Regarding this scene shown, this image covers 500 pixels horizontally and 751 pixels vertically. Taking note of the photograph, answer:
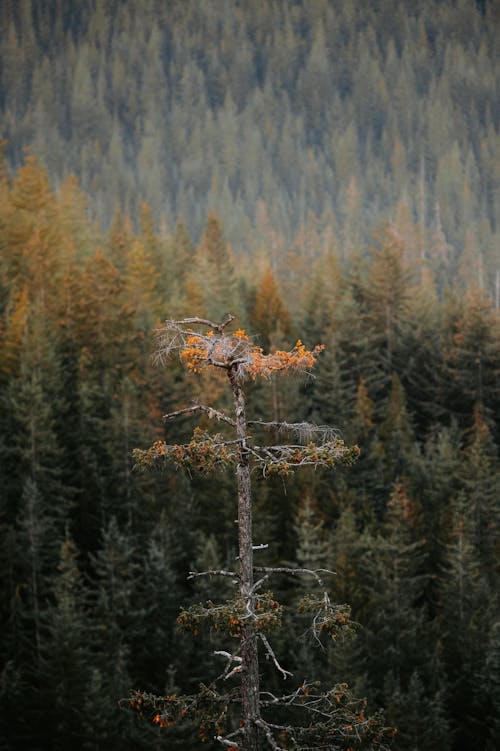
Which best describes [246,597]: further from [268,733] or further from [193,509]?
[193,509]

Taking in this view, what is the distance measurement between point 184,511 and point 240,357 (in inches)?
1333

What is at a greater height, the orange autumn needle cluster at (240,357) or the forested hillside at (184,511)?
the orange autumn needle cluster at (240,357)

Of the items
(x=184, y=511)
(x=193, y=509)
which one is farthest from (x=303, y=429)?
(x=193, y=509)

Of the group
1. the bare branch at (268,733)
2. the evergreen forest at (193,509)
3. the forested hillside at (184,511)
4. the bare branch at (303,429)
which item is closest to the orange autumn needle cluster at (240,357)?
the bare branch at (303,429)

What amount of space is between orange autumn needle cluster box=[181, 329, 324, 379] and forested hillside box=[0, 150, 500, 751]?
16745mm

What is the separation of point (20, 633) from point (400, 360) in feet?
125

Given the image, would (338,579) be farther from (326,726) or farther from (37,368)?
(326,726)

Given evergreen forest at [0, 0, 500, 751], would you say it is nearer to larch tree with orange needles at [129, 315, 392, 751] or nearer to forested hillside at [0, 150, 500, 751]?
forested hillside at [0, 150, 500, 751]

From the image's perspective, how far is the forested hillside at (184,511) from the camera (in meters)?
33.7

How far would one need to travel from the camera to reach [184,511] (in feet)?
141

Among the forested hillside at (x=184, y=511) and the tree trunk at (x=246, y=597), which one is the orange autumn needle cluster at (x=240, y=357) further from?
the forested hillside at (x=184, y=511)

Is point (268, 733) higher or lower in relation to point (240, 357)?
Result: lower

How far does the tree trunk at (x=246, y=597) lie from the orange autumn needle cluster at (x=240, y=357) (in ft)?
0.64

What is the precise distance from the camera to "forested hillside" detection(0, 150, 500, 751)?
3372 cm
